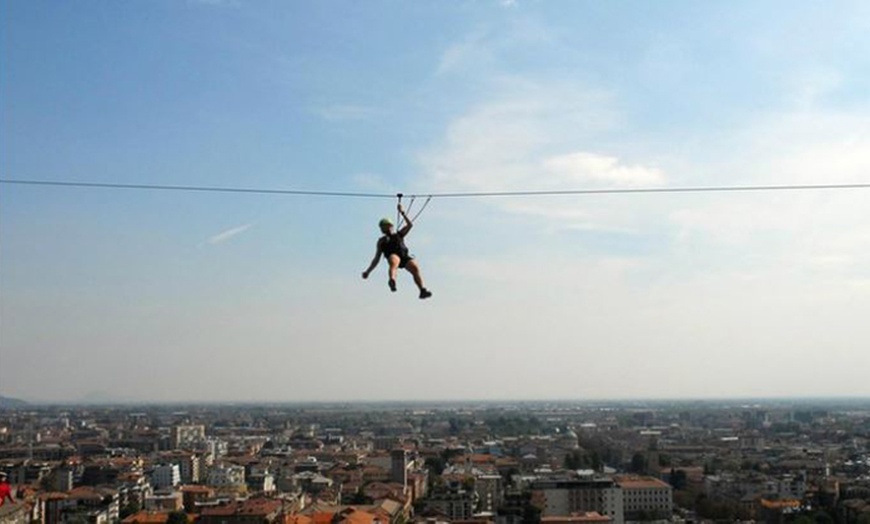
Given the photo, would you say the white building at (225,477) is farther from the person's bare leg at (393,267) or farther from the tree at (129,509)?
the person's bare leg at (393,267)

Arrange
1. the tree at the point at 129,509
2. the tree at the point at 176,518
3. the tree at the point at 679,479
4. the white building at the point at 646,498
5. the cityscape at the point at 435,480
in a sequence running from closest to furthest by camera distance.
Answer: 1. the tree at the point at 176,518
2. the cityscape at the point at 435,480
3. the tree at the point at 129,509
4. the white building at the point at 646,498
5. the tree at the point at 679,479

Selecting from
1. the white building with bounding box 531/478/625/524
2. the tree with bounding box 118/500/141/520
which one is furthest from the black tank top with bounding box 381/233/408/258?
the white building with bounding box 531/478/625/524

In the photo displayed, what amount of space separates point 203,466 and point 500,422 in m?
40.9

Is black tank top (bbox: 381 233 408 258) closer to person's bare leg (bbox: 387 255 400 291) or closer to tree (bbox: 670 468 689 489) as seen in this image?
person's bare leg (bbox: 387 255 400 291)

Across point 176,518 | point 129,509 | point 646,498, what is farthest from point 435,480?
point 176,518

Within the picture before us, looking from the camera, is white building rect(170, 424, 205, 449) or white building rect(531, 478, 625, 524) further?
white building rect(170, 424, 205, 449)

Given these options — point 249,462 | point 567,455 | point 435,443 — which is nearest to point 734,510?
point 567,455

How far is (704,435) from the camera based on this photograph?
65.4 metres

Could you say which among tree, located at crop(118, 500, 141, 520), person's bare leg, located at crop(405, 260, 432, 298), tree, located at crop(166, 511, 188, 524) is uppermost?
person's bare leg, located at crop(405, 260, 432, 298)

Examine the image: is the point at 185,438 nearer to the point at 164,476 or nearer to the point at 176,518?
the point at 164,476

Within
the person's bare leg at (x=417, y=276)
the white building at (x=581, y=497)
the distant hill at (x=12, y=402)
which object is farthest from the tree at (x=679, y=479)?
the distant hill at (x=12, y=402)

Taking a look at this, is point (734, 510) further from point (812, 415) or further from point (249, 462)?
point (812, 415)

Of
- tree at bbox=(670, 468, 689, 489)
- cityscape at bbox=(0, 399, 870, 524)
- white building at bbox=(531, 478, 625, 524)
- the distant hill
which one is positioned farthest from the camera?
the distant hill

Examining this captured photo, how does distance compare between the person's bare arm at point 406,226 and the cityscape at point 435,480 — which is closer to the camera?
the person's bare arm at point 406,226
